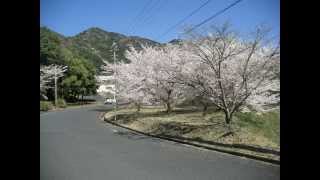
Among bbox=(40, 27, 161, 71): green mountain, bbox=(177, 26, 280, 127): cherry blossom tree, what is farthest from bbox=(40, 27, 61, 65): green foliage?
bbox=(177, 26, 280, 127): cherry blossom tree

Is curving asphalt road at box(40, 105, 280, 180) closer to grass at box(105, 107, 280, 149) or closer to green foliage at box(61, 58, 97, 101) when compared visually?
grass at box(105, 107, 280, 149)

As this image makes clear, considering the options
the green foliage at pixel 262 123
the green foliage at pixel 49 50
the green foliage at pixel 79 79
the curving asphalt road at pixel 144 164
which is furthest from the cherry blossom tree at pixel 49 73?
the curving asphalt road at pixel 144 164

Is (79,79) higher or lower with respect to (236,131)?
higher

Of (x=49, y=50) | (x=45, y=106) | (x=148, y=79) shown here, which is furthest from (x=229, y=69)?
(x=49, y=50)

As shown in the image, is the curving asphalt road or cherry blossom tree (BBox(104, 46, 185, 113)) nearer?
the curving asphalt road

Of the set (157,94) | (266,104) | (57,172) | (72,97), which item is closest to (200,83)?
(266,104)

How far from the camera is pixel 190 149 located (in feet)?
49.0

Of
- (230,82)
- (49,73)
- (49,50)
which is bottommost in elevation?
(230,82)

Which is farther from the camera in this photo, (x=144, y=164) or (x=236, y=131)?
(x=236, y=131)

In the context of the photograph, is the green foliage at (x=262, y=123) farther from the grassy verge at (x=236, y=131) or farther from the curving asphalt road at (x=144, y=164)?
the curving asphalt road at (x=144, y=164)

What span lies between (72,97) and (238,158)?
5772 centimetres

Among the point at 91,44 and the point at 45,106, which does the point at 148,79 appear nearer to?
the point at 45,106

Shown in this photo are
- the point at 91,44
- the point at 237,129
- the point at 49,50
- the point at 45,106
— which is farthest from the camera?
the point at 91,44
